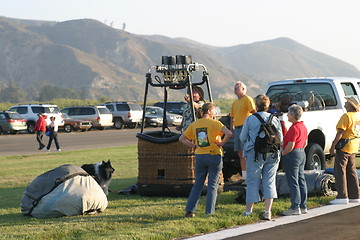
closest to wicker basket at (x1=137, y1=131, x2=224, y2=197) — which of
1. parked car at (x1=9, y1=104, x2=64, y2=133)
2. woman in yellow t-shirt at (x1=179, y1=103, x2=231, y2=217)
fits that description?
woman in yellow t-shirt at (x1=179, y1=103, x2=231, y2=217)

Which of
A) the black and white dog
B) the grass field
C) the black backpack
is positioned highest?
the black backpack

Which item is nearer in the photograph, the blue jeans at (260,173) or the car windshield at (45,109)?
the blue jeans at (260,173)

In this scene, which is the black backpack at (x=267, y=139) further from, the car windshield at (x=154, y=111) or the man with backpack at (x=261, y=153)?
the car windshield at (x=154, y=111)

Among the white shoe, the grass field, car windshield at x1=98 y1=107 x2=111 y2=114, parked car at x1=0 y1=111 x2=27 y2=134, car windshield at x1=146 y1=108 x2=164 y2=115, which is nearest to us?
the grass field

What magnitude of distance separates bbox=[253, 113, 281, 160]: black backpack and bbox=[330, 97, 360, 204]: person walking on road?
75.6 inches

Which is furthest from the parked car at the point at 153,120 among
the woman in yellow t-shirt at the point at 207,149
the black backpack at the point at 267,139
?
the black backpack at the point at 267,139

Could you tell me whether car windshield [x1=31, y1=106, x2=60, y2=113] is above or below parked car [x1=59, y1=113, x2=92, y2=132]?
above

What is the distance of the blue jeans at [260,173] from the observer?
10.0m

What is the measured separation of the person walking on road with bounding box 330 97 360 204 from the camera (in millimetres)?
11516

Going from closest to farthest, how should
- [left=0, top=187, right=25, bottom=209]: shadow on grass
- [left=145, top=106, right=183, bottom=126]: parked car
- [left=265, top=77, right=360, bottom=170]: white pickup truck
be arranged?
[left=0, top=187, right=25, bottom=209]: shadow on grass
[left=265, top=77, right=360, bottom=170]: white pickup truck
[left=145, top=106, right=183, bottom=126]: parked car

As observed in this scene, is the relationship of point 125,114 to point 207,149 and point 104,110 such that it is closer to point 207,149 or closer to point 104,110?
point 104,110

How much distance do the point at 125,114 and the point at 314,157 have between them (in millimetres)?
36843

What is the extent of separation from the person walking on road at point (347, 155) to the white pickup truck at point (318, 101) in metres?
2.29

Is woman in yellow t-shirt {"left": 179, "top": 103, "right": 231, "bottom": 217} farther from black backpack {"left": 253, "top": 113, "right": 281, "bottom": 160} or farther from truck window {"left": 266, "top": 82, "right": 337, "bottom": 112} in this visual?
truck window {"left": 266, "top": 82, "right": 337, "bottom": 112}
